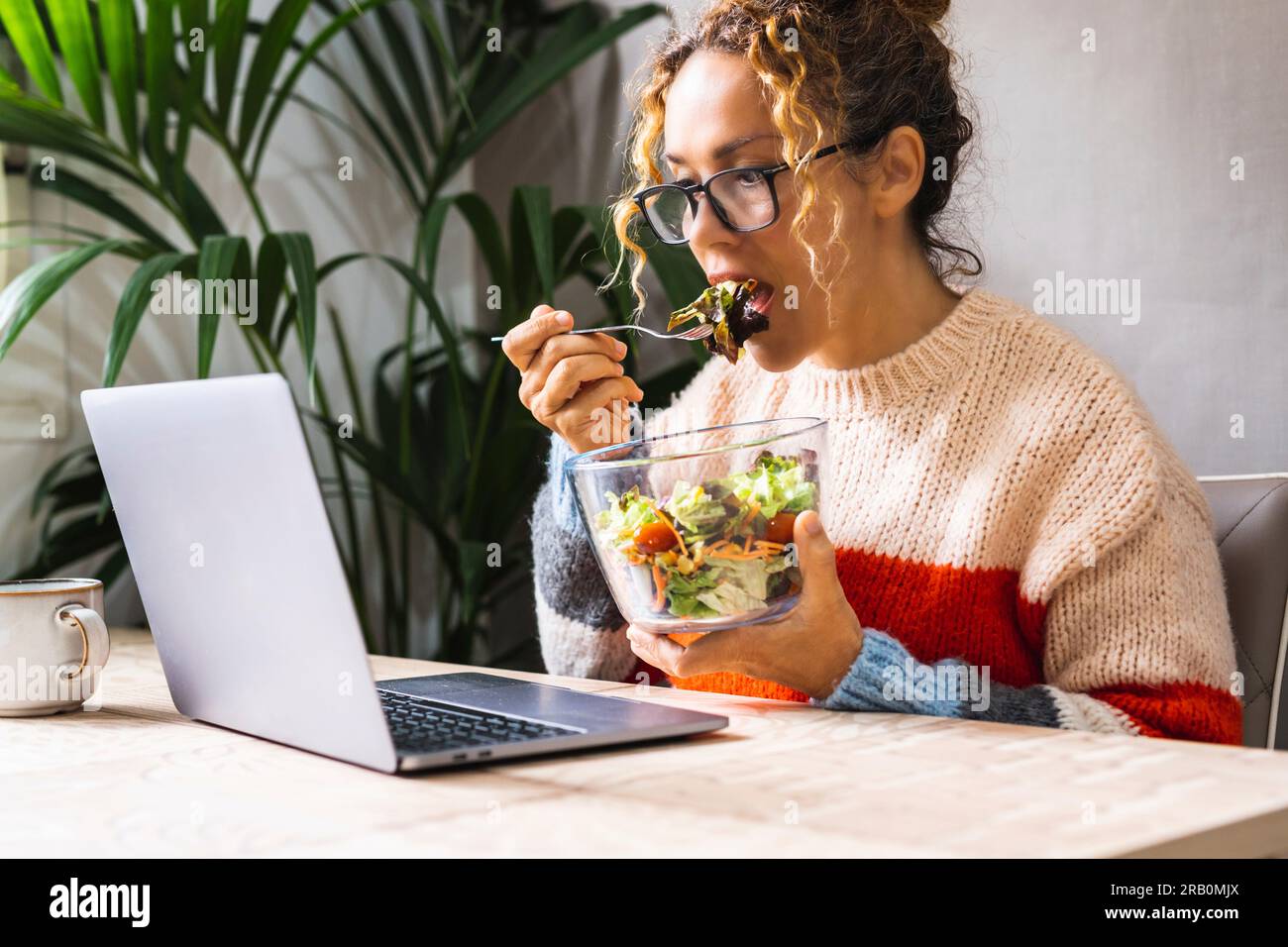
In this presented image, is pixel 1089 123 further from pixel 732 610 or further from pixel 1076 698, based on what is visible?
pixel 732 610

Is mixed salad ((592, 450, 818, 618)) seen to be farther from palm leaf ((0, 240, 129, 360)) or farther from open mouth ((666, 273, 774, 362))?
palm leaf ((0, 240, 129, 360))

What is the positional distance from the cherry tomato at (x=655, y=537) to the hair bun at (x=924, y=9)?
2.27 ft

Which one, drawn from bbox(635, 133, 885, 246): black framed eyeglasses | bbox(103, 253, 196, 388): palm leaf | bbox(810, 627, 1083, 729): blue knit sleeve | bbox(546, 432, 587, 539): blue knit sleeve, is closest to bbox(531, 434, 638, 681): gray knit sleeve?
bbox(546, 432, 587, 539): blue knit sleeve

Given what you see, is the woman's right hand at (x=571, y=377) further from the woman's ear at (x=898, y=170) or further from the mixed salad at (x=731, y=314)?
the woman's ear at (x=898, y=170)

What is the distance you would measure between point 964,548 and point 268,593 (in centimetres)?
66

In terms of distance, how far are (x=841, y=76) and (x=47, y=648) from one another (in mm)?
873

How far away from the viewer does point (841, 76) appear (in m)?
1.22

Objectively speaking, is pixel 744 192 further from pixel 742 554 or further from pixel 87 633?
pixel 87 633

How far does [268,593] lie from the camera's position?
0.78 meters

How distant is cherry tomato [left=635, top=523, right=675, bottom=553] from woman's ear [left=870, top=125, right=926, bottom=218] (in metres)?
0.56

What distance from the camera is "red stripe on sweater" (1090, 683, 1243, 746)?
3.25ft

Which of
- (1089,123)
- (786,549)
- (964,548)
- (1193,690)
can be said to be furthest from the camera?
(1089,123)
